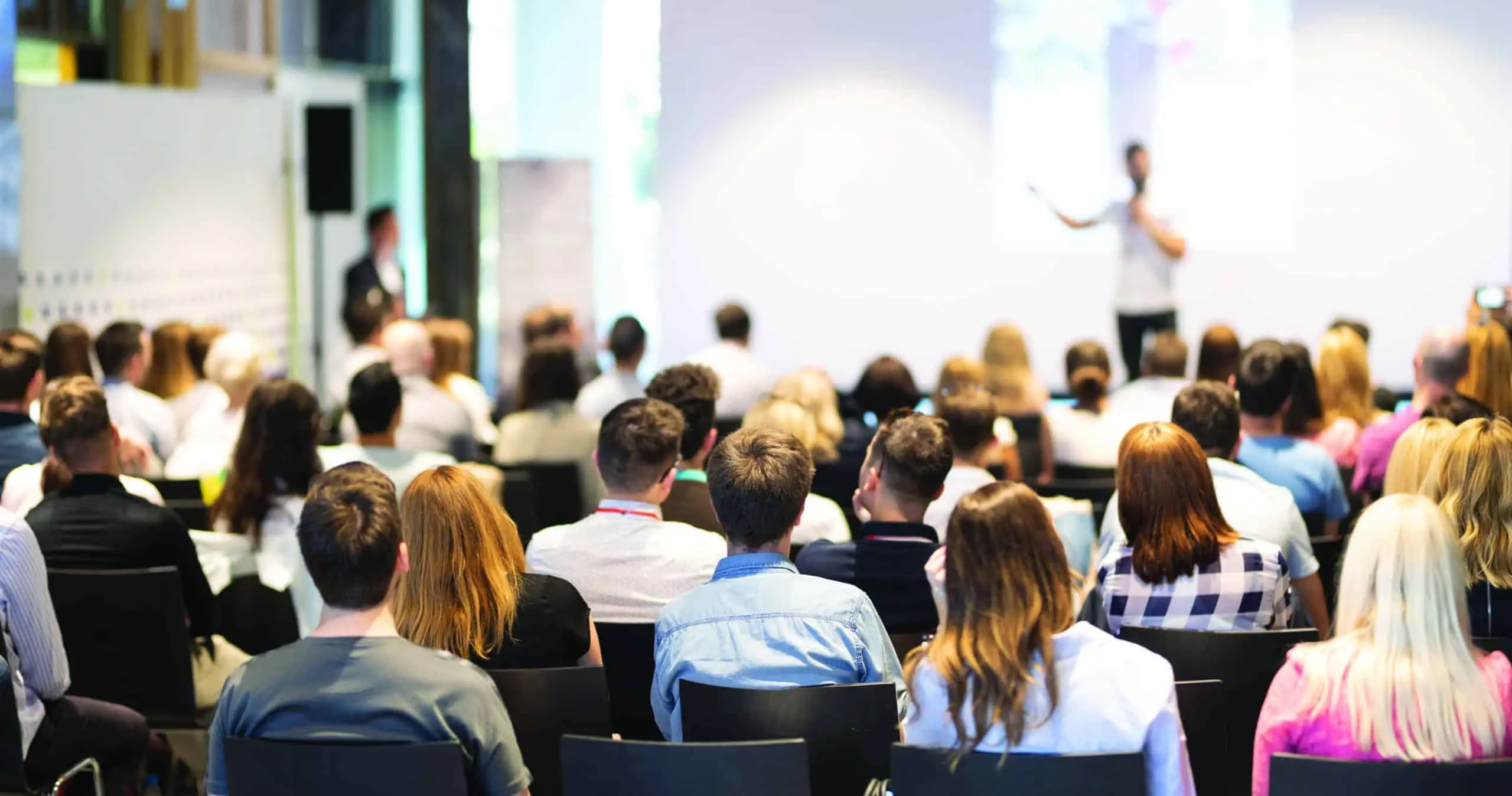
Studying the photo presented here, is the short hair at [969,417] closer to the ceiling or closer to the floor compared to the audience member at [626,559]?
closer to the ceiling

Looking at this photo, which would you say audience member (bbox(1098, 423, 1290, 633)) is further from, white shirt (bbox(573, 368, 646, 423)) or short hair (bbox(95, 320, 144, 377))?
short hair (bbox(95, 320, 144, 377))

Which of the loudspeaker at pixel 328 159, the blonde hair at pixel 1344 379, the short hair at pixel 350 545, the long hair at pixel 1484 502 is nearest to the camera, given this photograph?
the short hair at pixel 350 545

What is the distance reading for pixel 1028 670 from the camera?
2.28 metres

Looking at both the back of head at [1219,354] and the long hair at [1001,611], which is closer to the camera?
the long hair at [1001,611]

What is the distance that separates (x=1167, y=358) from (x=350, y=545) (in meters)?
4.45

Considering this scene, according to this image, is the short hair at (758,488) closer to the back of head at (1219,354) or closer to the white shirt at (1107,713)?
the white shirt at (1107,713)

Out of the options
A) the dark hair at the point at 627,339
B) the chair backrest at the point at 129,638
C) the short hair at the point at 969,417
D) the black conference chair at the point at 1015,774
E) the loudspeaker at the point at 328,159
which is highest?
the loudspeaker at the point at 328,159

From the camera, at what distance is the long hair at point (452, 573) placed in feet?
9.09

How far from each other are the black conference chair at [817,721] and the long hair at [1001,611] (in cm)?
29

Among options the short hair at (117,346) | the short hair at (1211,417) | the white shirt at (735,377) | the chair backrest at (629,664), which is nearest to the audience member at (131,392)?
the short hair at (117,346)

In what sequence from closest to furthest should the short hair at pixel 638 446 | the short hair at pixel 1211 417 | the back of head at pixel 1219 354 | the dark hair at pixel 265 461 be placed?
1. the short hair at pixel 638 446
2. the short hair at pixel 1211 417
3. the dark hair at pixel 265 461
4. the back of head at pixel 1219 354

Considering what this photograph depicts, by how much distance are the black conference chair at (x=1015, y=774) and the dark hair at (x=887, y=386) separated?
2.98m

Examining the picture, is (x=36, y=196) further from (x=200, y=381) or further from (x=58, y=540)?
(x=58, y=540)

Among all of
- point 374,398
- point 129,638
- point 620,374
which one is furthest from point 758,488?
point 620,374
